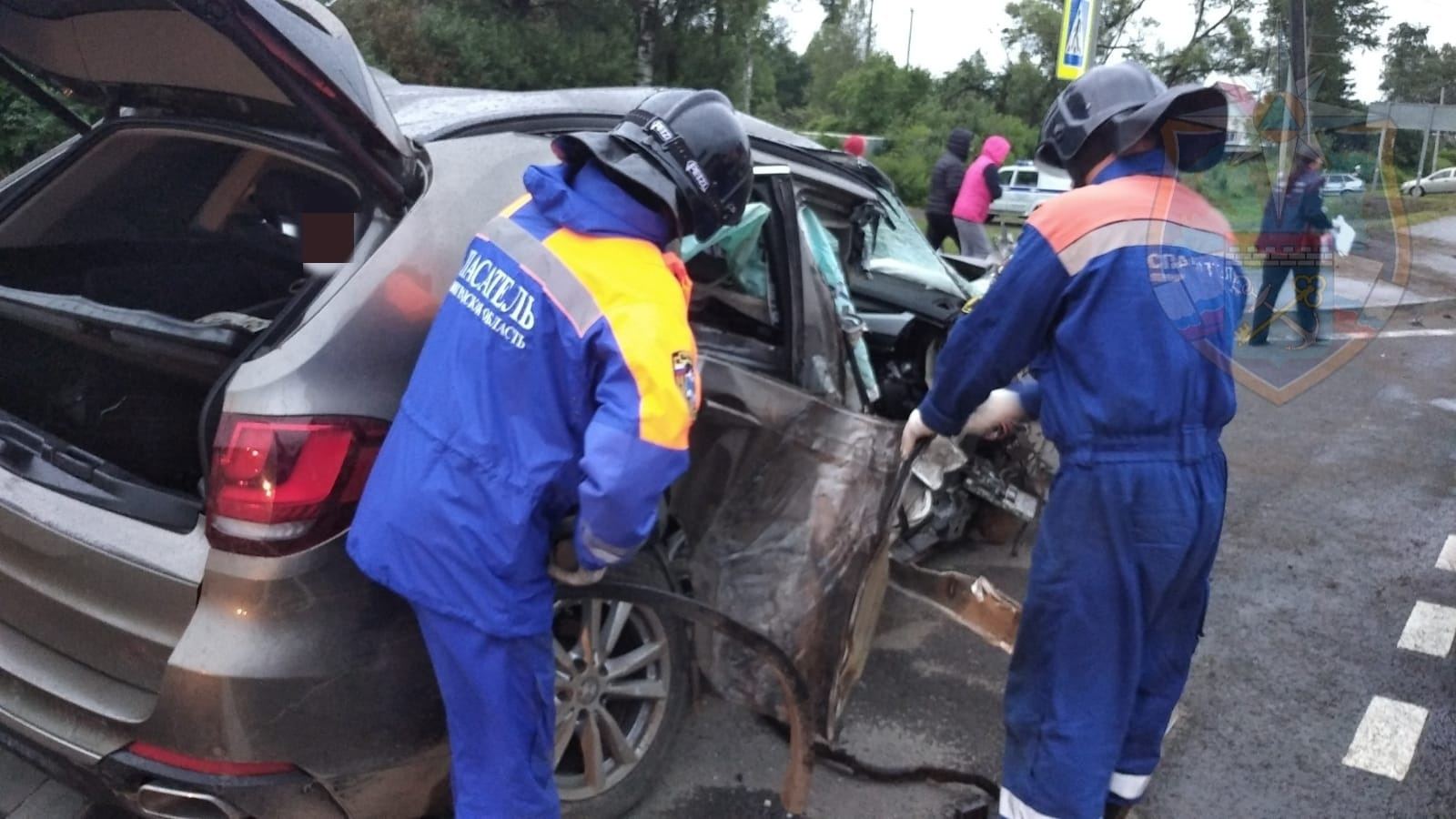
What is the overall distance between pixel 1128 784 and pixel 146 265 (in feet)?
10.3

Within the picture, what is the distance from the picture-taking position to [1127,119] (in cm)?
247

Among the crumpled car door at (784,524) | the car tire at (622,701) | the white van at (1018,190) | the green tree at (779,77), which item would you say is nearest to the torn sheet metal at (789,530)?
the crumpled car door at (784,524)

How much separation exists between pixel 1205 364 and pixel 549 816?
5.52 feet

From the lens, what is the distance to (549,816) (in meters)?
2.31

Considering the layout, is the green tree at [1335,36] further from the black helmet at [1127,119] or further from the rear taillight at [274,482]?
the rear taillight at [274,482]

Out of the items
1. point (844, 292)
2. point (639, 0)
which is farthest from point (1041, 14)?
point (844, 292)

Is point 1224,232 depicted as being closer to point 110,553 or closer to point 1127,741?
point 1127,741

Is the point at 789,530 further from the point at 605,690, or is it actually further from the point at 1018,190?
the point at 1018,190

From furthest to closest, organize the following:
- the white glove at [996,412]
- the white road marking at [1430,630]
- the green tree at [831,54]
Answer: the green tree at [831,54]
the white road marking at [1430,630]
the white glove at [996,412]

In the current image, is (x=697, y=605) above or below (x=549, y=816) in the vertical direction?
above

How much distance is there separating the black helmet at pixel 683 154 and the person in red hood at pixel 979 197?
8.67 meters

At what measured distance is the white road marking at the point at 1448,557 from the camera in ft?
16.5

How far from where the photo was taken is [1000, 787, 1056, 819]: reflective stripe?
2631 mm

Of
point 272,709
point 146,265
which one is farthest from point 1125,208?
point 146,265
